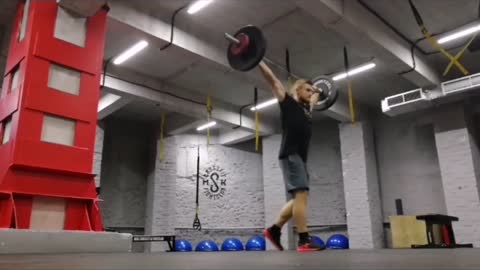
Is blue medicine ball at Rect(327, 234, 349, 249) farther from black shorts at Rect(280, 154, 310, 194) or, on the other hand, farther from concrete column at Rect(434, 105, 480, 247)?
black shorts at Rect(280, 154, 310, 194)

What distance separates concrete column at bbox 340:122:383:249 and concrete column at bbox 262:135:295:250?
1223mm

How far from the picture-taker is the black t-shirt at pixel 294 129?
7.85ft

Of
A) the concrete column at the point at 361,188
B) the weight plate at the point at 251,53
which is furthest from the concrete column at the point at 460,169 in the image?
the weight plate at the point at 251,53

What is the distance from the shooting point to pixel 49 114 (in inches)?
112

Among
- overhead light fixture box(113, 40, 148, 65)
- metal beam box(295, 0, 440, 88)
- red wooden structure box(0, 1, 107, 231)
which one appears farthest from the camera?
overhead light fixture box(113, 40, 148, 65)

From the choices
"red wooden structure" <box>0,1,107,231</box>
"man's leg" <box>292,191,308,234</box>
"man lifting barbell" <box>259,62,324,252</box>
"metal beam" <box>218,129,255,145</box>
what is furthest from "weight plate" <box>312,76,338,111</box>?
"metal beam" <box>218,129,255,145</box>

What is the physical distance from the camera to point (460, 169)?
5.83 m

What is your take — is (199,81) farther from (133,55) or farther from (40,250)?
(40,250)

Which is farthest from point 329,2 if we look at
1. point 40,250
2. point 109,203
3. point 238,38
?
point 109,203

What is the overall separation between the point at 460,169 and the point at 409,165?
40.0 inches

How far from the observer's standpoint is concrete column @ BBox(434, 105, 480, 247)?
18.5ft

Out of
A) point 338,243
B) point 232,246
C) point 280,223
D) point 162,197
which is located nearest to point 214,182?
point 162,197

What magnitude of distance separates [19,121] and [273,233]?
1819 mm

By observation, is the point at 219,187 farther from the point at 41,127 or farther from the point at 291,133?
the point at 291,133
